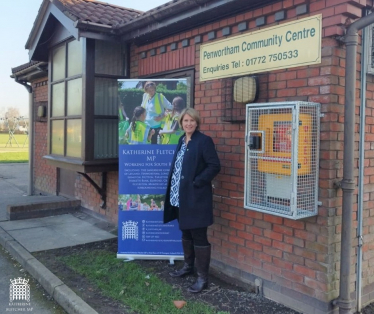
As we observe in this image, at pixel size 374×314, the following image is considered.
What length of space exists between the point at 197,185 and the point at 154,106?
1368mm

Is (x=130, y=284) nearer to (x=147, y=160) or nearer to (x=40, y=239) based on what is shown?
(x=147, y=160)

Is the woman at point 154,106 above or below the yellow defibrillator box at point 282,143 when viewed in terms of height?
above

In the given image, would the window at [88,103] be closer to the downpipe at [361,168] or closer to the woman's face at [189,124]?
the woman's face at [189,124]

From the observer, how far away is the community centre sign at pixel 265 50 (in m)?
3.39

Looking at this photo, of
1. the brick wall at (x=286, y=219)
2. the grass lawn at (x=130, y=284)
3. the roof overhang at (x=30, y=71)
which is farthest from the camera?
the roof overhang at (x=30, y=71)

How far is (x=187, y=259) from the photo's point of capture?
436cm

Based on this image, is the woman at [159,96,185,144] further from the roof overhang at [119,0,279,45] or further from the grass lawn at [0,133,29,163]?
the grass lawn at [0,133,29,163]

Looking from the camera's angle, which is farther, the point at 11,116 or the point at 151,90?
the point at 11,116

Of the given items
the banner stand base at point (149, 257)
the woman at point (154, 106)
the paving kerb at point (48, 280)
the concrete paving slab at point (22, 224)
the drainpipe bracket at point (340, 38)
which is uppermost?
the drainpipe bracket at point (340, 38)

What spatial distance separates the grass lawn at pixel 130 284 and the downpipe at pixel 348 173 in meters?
1.07

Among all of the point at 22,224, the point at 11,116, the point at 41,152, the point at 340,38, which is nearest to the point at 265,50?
the point at 340,38

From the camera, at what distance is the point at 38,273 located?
15.0 feet

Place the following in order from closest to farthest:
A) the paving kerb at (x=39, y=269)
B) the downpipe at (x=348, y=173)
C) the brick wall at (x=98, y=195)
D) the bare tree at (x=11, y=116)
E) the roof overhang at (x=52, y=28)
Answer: the downpipe at (x=348, y=173) < the paving kerb at (x=39, y=269) < the roof overhang at (x=52, y=28) < the brick wall at (x=98, y=195) < the bare tree at (x=11, y=116)

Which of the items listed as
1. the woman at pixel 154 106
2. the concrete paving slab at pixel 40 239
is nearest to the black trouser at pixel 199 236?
the woman at pixel 154 106
